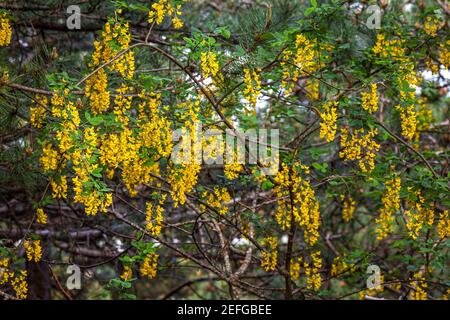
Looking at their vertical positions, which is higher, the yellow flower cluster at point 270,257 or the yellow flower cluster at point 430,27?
the yellow flower cluster at point 430,27

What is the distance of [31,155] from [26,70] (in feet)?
1.47

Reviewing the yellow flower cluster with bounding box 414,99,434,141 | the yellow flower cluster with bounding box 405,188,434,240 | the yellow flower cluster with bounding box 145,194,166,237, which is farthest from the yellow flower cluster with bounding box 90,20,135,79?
the yellow flower cluster with bounding box 414,99,434,141

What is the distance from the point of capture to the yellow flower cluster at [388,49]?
354 cm

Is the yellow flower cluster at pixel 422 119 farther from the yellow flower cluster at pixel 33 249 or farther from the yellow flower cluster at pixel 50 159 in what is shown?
the yellow flower cluster at pixel 33 249

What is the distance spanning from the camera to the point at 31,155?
3.46m

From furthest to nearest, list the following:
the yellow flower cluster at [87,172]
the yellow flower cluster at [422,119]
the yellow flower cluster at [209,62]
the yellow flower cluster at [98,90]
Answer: the yellow flower cluster at [422,119]
the yellow flower cluster at [98,90]
the yellow flower cluster at [209,62]
the yellow flower cluster at [87,172]

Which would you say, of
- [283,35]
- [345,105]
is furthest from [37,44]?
[345,105]

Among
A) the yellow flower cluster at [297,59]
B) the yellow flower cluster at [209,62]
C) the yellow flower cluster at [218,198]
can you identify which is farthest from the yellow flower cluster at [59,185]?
the yellow flower cluster at [297,59]

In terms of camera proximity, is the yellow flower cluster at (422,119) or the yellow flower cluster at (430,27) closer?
the yellow flower cluster at (430,27)

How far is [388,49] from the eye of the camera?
11.7 ft

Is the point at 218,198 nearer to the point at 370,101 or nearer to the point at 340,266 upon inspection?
the point at 370,101

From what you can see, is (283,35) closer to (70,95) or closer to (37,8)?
(70,95)

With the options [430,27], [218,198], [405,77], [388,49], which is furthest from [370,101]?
[218,198]

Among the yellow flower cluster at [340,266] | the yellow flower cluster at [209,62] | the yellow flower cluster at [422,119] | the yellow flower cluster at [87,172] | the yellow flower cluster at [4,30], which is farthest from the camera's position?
the yellow flower cluster at [422,119]
